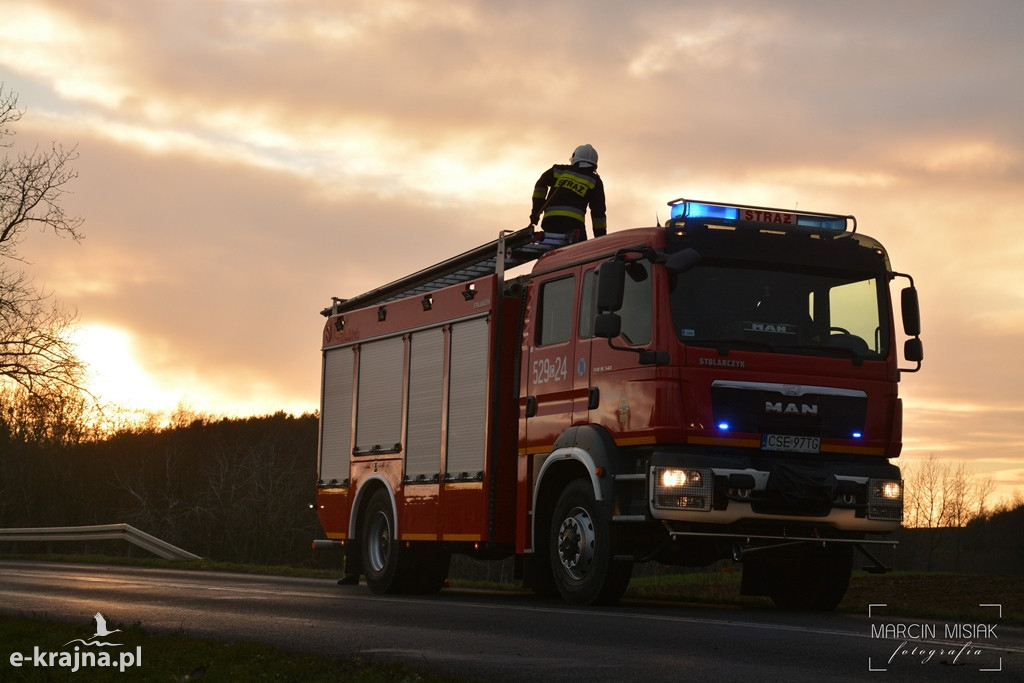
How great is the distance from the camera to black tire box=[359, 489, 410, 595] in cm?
1559

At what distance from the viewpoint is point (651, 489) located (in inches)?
442

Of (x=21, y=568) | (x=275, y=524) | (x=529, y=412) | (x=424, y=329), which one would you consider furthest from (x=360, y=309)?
(x=275, y=524)

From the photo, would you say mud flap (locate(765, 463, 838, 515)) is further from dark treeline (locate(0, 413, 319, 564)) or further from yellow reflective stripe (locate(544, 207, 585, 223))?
dark treeline (locate(0, 413, 319, 564))

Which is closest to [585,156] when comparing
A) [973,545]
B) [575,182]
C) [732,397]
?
[575,182]

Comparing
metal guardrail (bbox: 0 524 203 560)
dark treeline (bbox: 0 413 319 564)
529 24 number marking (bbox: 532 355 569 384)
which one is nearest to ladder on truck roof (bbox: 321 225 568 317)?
529 24 number marking (bbox: 532 355 569 384)

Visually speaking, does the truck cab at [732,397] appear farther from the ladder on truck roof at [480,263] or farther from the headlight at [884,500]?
the ladder on truck roof at [480,263]

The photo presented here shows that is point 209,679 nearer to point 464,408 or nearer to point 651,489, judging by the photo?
point 651,489

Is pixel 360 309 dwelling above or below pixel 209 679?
above

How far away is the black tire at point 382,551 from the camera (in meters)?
15.6

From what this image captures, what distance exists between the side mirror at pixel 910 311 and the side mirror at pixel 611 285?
9.01 feet

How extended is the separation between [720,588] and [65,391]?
70.3 feet

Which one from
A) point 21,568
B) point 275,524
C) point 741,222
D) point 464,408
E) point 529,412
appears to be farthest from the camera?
point 275,524

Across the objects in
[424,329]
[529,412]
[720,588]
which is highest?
[424,329]

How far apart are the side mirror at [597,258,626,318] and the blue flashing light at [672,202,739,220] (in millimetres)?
917
